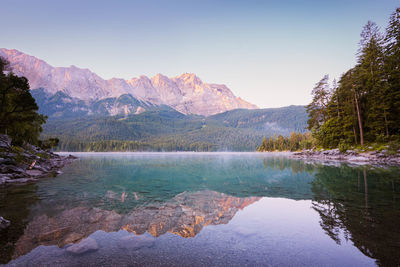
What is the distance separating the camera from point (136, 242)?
21.4ft

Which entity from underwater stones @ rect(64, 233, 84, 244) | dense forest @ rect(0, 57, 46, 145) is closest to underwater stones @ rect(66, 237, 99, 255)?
underwater stones @ rect(64, 233, 84, 244)

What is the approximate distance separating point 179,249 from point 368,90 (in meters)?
57.8

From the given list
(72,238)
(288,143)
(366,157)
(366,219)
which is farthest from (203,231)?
(288,143)

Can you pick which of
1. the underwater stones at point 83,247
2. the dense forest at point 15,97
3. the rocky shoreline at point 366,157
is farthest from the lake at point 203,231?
the rocky shoreline at point 366,157

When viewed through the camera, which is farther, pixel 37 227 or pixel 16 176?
pixel 16 176

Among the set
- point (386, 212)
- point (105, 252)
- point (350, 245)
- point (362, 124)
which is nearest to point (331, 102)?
point (362, 124)

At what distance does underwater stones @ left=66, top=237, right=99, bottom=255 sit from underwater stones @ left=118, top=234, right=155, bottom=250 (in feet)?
2.53

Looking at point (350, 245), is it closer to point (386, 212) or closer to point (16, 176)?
point (386, 212)

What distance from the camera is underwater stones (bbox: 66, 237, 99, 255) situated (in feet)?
19.2

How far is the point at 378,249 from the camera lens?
5.64 m

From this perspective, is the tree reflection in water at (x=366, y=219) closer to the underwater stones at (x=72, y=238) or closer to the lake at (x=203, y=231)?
the lake at (x=203, y=231)

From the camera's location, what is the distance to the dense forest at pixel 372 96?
38.4 metres

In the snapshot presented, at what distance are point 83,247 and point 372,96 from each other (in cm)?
5641

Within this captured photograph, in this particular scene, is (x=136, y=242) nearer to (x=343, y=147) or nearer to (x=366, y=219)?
(x=366, y=219)
